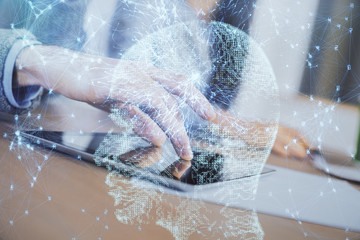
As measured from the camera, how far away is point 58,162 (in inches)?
28.3

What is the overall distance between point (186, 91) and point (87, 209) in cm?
39

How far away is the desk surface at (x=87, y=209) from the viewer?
584mm

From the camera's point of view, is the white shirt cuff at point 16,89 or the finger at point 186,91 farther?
the white shirt cuff at point 16,89

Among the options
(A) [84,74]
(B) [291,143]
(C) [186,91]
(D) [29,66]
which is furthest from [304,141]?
(D) [29,66]

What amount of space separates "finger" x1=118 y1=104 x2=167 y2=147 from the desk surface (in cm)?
6

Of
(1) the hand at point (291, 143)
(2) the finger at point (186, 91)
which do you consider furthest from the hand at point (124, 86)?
(1) the hand at point (291, 143)

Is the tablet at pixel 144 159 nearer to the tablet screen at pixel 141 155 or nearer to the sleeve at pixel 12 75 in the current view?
the tablet screen at pixel 141 155

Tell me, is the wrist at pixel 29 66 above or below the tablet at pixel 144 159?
above

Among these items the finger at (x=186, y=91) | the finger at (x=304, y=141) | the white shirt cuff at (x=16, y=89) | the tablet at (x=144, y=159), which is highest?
the finger at (x=186, y=91)

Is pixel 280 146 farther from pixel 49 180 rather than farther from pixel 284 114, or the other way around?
pixel 49 180

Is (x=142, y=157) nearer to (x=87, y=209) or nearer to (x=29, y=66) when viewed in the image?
(x=87, y=209)

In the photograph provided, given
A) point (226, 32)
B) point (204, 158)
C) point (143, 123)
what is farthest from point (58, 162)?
point (226, 32)

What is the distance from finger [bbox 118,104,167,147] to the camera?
607 millimetres

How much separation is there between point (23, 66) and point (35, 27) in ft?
0.33
